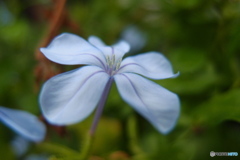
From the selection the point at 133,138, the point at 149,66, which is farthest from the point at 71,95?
the point at 133,138

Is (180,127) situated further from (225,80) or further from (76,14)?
(76,14)

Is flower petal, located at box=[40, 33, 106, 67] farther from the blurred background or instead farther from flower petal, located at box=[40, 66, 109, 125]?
the blurred background

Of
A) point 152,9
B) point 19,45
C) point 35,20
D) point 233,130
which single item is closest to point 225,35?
point 233,130

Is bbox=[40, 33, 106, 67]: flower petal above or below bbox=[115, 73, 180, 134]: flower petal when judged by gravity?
above

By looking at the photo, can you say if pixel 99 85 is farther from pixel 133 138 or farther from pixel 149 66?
pixel 133 138

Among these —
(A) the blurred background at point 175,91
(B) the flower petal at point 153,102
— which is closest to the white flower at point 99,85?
(B) the flower petal at point 153,102

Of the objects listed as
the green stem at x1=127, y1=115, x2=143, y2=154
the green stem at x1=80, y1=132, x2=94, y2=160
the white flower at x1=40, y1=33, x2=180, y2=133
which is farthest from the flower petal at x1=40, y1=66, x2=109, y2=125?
the green stem at x1=127, y1=115, x2=143, y2=154
